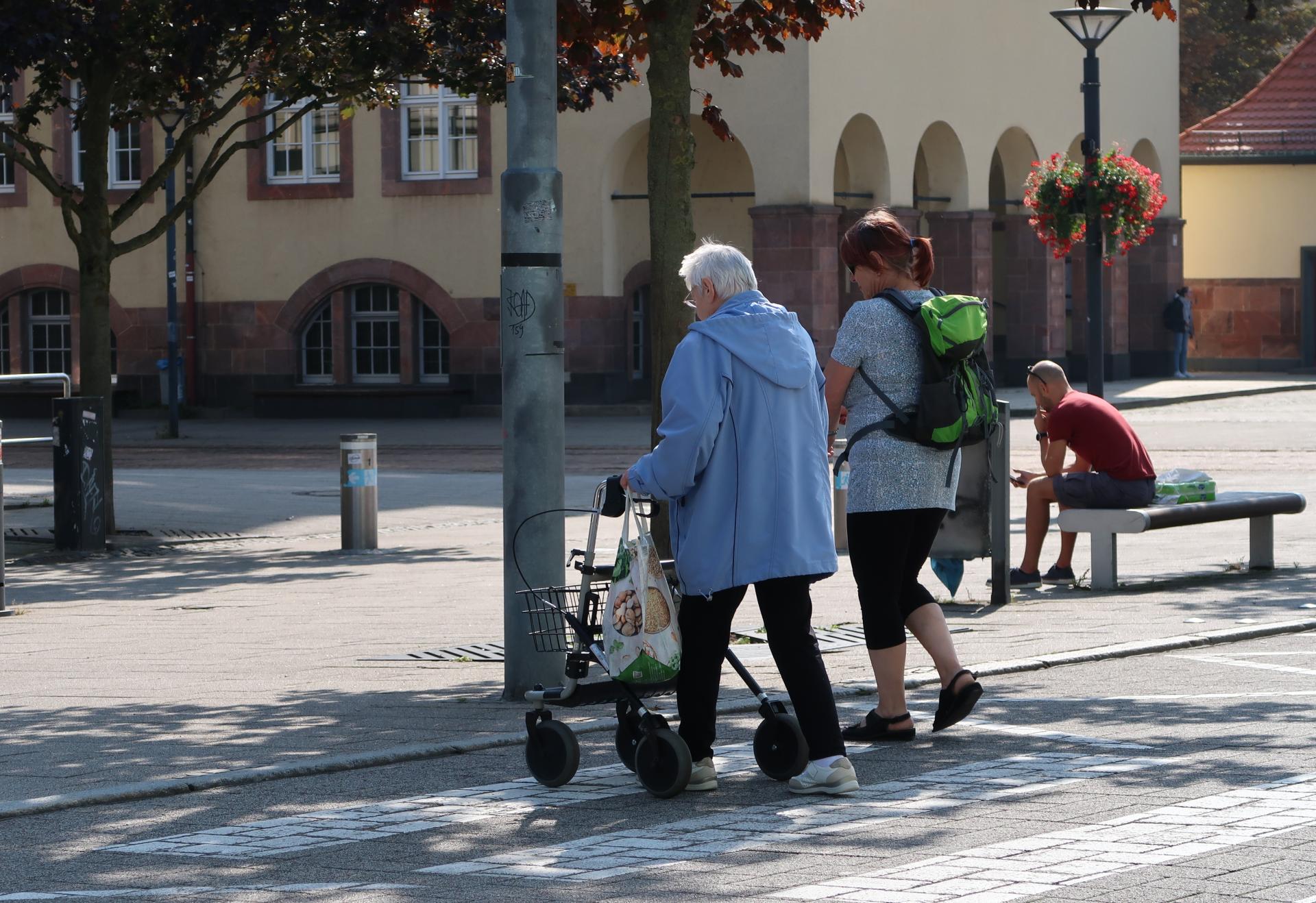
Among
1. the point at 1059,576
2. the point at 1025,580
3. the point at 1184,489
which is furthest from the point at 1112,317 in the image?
the point at 1025,580

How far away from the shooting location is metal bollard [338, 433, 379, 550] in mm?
15820

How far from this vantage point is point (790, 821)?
6.16 metres

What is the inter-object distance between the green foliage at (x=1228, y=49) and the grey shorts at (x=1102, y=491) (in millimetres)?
45765

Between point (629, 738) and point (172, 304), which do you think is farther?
point (172, 304)

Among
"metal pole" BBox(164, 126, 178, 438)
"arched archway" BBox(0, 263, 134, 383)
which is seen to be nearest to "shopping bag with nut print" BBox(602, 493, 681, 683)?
"metal pole" BBox(164, 126, 178, 438)

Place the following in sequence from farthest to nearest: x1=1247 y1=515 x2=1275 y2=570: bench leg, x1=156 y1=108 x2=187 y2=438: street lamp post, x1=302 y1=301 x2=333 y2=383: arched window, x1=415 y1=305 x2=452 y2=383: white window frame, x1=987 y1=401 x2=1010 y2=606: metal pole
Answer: x1=302 y1=301 x2=333 y2=383: arched window → x1=415 y1=305 x2=452 y2=383: white window frame → x1=156 y1=108 x2=187 y2=438: street lamp post → x1=1247 y1=515 x2=1275 y2=570: bench leg → x1=987 y1=401 x2=1010 y2=606: metal pole

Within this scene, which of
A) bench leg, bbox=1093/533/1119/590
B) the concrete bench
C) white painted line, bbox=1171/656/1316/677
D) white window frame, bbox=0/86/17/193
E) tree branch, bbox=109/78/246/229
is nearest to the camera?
white painted line, bbox=1171/656/1316/677

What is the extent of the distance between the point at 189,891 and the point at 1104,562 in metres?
7.71

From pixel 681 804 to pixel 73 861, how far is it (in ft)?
5.56

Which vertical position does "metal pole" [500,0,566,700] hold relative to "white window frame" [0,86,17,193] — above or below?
below

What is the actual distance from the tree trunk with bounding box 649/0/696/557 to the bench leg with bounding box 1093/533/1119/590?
9.80 feet

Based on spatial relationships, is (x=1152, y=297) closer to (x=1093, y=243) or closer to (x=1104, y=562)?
(x=1093, y=243)

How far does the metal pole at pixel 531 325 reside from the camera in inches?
333

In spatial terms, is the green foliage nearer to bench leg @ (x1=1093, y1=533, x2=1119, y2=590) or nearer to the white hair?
bench leg @ (x1=1093, y1=533, x2=1119, y2=590)
